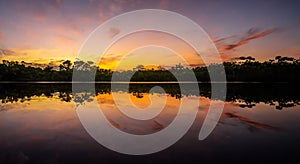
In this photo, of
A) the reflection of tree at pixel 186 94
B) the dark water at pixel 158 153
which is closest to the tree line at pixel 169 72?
the reflection of tree at pixel 186 94

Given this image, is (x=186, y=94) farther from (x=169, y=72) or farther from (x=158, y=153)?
(x=169, y=72)

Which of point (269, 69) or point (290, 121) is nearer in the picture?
point (290, 121)

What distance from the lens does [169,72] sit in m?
92.6

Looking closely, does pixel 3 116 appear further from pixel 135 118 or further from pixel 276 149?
pixel 276 149

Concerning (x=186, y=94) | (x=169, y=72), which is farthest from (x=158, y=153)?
(x=169, y=72)

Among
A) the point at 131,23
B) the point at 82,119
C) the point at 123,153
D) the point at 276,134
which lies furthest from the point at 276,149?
the point at 131,23

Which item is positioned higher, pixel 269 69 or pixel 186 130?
pixel 269 69

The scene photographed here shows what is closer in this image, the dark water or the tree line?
the dark water

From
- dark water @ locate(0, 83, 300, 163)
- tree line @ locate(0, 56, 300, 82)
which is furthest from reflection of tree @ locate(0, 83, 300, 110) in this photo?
tree line @ locate(0, 56, 300, 82)

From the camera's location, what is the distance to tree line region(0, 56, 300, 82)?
66562mm

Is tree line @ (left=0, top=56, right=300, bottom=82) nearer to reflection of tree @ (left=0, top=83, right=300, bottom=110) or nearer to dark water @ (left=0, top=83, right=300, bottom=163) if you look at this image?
reflection of tree @ (left=0, top=83, right=300, bottom=110)

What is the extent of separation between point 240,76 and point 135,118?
71544 millimetres

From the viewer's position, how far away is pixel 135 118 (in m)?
8.30

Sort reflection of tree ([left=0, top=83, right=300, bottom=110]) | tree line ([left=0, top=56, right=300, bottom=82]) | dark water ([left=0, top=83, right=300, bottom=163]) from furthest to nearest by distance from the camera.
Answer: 1. tree line ([left=0, top=56, right=300, bottom=82])
2. reflection of tree ([left=0, top=83, right=300, bottom=110])
3. dark water ([left=0, top=83, right=300, bottom=163])
